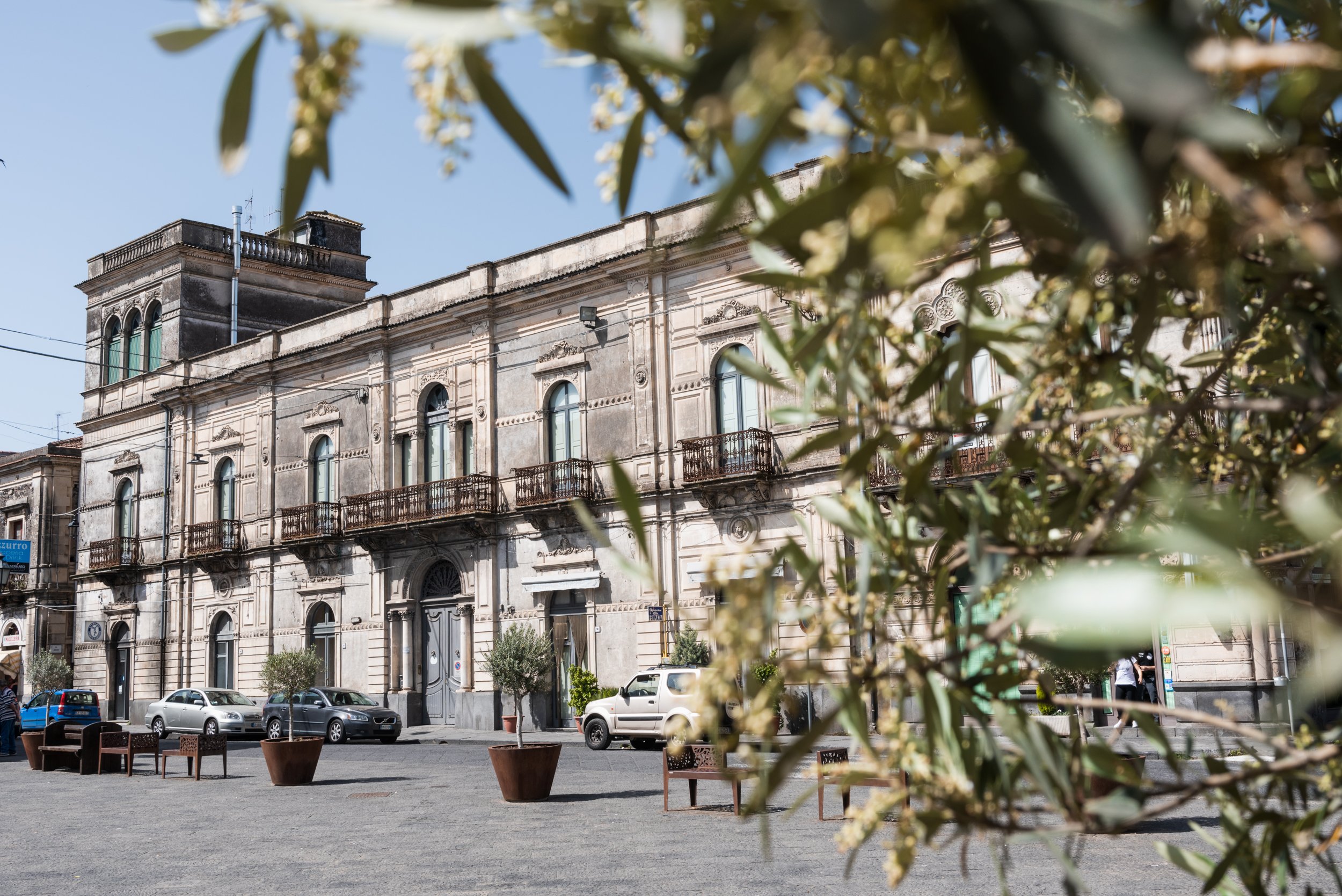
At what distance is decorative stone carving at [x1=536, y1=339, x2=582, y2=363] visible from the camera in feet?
86.1

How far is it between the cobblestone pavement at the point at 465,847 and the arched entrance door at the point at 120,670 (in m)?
23.3

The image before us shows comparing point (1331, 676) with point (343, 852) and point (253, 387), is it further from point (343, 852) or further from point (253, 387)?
point (253, 387)

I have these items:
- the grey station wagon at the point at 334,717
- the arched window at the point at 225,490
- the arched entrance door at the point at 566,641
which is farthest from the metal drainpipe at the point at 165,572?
the arched entrance door at the point at 566,641

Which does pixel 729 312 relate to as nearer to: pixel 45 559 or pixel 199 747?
pixel 199 747

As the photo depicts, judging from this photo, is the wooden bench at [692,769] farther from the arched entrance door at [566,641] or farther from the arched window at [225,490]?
the arched window at [225,490]

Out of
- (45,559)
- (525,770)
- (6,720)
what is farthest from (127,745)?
(45,559)

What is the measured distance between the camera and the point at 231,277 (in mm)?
37281

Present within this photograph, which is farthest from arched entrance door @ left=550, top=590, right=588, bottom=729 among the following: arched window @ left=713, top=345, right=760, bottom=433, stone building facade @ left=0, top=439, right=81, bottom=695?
stone building facade @ left=0, top=439, right=81, bottom=695

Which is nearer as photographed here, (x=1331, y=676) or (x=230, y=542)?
(x=1331, y=676)

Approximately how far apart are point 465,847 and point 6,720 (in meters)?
18.8

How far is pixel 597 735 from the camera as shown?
21297mm

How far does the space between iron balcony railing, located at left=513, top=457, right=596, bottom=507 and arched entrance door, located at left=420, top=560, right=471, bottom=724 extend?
3361 millimetres

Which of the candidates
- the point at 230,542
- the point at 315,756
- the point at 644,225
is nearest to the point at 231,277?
the point at 230,542

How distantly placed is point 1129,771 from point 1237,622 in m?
0.76
